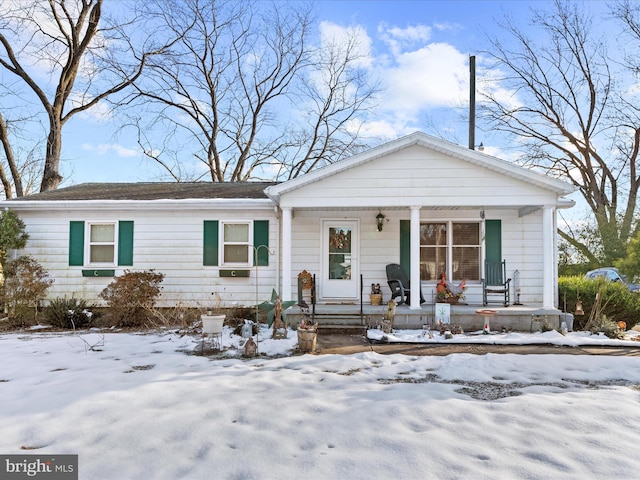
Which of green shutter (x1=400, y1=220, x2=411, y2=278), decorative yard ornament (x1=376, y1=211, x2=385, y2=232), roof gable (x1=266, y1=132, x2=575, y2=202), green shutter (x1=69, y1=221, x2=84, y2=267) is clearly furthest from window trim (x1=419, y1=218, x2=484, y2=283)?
green shutter (x1=69, y1=221, x2=84, y2=267)

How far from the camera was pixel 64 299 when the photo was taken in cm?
906

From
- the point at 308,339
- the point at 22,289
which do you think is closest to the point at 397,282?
the point at 308,339

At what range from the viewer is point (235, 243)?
31.7 ft

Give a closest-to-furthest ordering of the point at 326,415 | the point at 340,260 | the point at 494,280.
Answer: the point at 326,415 → the point at 494,280 → the point at 340,260

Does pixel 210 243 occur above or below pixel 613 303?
above

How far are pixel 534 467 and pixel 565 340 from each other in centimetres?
492

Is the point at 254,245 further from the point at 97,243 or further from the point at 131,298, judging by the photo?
the point at 97,243

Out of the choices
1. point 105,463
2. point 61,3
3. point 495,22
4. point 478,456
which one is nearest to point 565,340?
point 478,456

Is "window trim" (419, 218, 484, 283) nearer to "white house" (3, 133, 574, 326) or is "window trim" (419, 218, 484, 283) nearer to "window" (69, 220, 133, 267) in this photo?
"white house" (3, 133, 574, 326)

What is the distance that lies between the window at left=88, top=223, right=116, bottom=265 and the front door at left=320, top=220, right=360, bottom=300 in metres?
Answer: 4.91

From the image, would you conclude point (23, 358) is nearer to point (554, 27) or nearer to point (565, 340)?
point (565, 340)

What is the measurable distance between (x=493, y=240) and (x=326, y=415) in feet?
23.3

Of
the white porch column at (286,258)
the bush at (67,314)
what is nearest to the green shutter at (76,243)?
the bush at (67,314)

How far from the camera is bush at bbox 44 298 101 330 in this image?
863 centimetres
